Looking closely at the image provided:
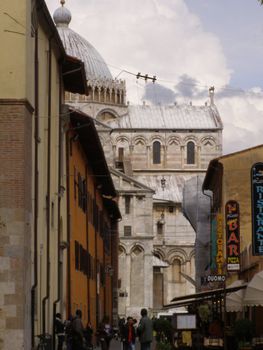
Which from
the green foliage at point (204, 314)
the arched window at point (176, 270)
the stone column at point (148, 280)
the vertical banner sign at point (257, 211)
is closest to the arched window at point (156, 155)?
the arched window at point (176, 270)

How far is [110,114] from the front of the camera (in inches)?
6260

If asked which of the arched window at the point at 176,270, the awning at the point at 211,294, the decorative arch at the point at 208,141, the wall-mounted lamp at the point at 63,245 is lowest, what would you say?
the awning at the point at 211,294

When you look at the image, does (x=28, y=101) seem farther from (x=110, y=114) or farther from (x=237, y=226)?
(x=110, y=114)

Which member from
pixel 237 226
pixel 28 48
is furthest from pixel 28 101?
pixel 237 226

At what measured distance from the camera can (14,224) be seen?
24.0 meters

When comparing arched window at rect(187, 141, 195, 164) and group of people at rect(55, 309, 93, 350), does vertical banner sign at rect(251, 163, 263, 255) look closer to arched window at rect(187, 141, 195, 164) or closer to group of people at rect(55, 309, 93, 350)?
group of people at rect(55, 309, 93, 350)

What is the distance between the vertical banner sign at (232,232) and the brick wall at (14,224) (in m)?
22.9

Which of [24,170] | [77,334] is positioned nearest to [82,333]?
Answer: [77,334]

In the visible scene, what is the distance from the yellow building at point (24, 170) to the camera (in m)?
23.8

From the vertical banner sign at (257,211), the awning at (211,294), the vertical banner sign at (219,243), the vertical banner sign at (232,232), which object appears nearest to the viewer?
the awning at (211,294)

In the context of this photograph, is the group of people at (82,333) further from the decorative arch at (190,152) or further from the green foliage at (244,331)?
the decorative arch at (190,152)

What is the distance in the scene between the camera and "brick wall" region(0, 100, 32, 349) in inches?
936

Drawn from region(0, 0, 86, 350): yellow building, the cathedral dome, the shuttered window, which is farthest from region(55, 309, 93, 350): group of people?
the cathedral dome

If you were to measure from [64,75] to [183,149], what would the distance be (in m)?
126
